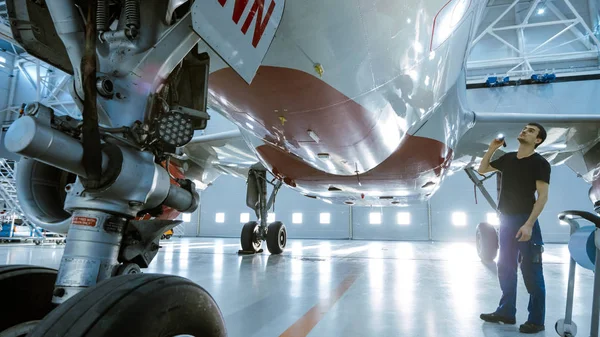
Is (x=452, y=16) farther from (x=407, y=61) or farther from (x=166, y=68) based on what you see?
(x=166, y=68)

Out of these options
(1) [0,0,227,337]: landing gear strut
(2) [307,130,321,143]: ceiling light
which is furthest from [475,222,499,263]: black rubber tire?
(1) [0,0,227,337]: landing gear strut

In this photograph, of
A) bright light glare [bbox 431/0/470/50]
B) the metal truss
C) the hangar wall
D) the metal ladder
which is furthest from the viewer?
the metal truss

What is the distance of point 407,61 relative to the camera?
2.14m

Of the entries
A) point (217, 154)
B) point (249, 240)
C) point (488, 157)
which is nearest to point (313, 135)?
point (488, 157)

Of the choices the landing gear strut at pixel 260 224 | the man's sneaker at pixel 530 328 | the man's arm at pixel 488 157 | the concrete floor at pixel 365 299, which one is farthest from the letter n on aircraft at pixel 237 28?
the landing gear strut at pixel 260 224

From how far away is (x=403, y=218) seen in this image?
51.8ft

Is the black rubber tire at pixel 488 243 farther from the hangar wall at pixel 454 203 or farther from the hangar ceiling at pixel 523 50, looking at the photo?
the hangar ceiling at pixel 523 50

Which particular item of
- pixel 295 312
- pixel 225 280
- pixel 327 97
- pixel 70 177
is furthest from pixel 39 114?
pixel 225 280

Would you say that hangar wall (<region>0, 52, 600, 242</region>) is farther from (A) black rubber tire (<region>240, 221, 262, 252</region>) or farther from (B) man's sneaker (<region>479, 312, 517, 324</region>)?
(B) man's sneaker (<region>479, 312, 517, 324</region>)

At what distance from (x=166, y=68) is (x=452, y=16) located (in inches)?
67.9

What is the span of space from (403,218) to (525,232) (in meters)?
13.9

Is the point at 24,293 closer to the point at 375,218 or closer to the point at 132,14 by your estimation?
the point at 132,14

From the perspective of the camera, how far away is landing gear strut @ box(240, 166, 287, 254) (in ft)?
22.1

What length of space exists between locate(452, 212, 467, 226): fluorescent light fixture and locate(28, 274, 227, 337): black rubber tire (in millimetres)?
15793
